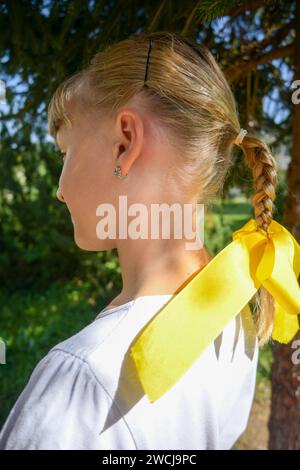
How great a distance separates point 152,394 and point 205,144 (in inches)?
20.5

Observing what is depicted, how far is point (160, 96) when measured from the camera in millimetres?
A: 1092

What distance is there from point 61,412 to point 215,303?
342 mm

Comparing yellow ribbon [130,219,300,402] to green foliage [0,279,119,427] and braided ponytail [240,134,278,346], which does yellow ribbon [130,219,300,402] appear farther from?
green foliage [0,279,119,427]

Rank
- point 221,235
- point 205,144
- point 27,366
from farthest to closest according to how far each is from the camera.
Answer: point 221,235, point 27,366, point 205,144

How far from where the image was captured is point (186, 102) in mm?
1107

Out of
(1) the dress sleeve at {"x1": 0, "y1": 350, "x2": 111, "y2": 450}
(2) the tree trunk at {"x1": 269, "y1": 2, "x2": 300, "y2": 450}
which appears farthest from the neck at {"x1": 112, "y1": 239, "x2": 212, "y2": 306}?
(2) the tree trunk at {"x1": 269, "y1": 2, "x2": 300, "y2": 450}

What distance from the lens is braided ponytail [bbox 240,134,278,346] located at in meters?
1.16

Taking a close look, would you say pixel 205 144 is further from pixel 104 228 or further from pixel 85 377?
pixel 85 377

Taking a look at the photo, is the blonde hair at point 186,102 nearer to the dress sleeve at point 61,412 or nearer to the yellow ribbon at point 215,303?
the yellow ribbon at point 215,303

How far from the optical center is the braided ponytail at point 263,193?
3.81 ft

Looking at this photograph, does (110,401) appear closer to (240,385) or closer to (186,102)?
(240,385)

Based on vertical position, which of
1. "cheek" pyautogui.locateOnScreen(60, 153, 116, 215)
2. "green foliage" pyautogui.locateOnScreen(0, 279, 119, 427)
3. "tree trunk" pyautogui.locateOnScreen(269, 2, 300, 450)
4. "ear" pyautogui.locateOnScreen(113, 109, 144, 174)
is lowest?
"green foliage" pyautogui.locateOnScreen(0, 279, 119, 427)

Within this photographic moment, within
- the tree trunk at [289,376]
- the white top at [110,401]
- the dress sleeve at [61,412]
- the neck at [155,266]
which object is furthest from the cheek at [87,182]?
the tree trunk at [289,376]

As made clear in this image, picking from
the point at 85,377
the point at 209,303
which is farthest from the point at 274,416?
the point at 85,377
